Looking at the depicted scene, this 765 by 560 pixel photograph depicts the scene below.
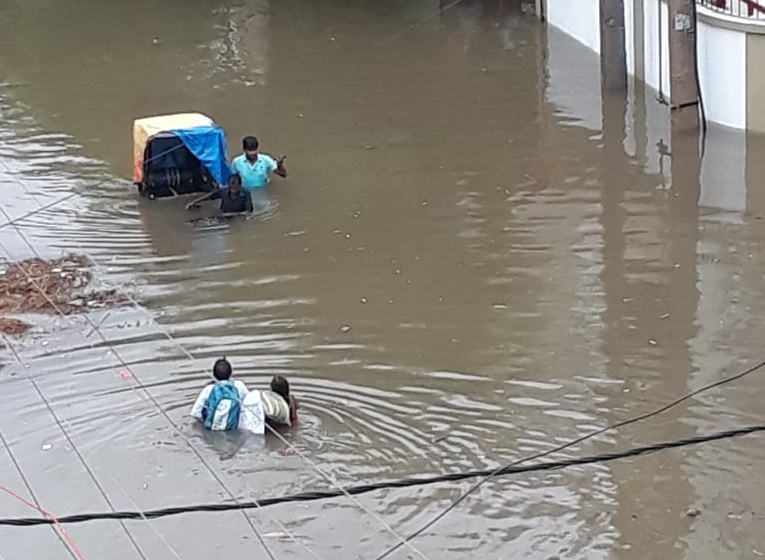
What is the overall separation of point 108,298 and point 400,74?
8.72 metres

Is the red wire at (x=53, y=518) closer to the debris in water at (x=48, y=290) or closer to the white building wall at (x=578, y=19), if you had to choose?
the debris in water at (x=48, y=290)

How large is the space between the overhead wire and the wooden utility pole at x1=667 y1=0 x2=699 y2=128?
6771 millimetres

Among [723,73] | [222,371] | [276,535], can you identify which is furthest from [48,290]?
[723,73]

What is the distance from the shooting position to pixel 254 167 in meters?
15.6

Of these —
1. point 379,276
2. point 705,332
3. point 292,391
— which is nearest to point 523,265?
point 379,276

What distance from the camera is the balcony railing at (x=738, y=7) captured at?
53.7 feet

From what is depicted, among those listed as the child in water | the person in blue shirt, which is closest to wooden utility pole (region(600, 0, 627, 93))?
the person in blue shirt

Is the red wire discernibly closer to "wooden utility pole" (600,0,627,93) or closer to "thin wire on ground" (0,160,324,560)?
"thin wire on ground" (0,160,324,560)

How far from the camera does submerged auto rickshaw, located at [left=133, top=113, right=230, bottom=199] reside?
15453 mm

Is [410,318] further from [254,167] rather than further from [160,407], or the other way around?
[254,167]

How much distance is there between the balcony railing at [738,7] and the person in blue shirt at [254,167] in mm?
5396

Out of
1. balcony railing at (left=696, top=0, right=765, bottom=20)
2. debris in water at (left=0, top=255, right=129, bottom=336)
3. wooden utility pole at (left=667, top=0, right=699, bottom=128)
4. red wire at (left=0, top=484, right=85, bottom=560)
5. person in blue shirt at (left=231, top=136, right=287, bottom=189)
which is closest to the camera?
red wire at (left=0, top=484, right=85, bottom=560)

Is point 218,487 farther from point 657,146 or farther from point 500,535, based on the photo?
point 657,146

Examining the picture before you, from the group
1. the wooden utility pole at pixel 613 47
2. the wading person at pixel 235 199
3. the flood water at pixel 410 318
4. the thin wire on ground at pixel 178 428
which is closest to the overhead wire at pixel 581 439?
the flood water at pixel 410 318
